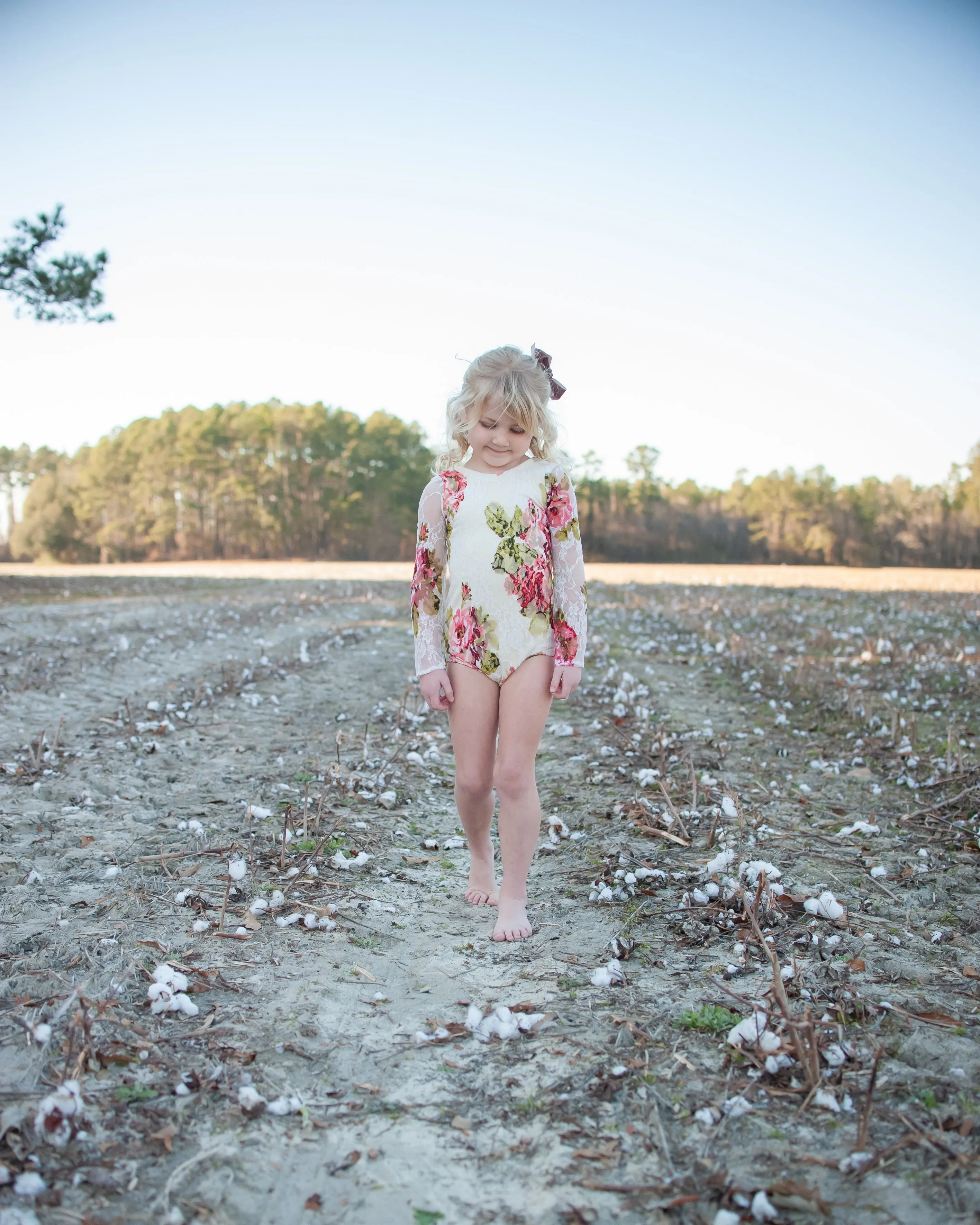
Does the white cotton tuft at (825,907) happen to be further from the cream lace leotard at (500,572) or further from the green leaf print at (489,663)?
the green leaf print at (489,663)

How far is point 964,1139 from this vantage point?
221 centimetres

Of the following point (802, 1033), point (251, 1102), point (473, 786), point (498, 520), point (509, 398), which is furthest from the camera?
point (473, 786)

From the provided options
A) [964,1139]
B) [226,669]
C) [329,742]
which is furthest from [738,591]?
[964,1139]

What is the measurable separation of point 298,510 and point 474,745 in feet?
215

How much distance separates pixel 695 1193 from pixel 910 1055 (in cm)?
96

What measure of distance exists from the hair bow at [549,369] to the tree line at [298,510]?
59799 mm

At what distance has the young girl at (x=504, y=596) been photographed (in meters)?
3.52

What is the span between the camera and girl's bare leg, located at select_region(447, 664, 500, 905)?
11.7 feet

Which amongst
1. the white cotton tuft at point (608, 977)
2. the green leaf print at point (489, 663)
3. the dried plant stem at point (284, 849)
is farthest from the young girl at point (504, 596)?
the dried plant stem at point (284, 849)

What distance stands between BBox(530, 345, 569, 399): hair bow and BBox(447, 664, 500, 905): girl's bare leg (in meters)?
1.33

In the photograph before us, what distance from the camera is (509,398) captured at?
137 inches

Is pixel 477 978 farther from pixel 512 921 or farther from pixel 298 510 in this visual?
pixel 298 510

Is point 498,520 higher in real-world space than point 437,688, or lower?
higher

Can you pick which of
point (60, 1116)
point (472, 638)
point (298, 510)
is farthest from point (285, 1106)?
point (298, 510)
